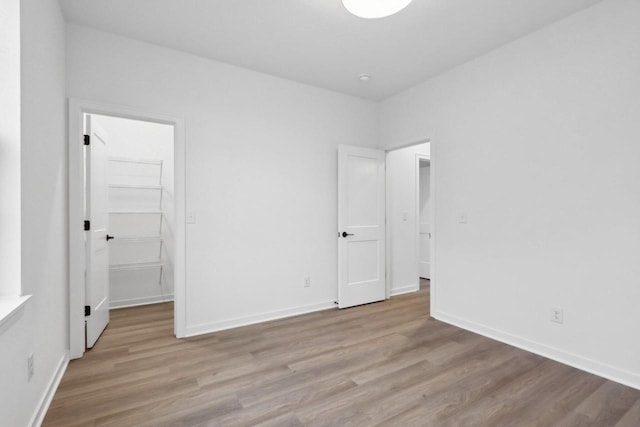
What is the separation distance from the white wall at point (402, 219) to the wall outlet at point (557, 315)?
2.06m

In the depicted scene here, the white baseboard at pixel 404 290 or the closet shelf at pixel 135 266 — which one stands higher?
the closet shelf at pixel 135 266

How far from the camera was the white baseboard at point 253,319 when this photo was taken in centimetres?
305

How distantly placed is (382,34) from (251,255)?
8.08 feet

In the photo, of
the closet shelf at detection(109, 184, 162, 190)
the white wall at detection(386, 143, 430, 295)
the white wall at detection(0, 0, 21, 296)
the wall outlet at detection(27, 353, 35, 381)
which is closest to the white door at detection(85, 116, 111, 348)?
the closet shelf at detection(109, 184, 162, 190)

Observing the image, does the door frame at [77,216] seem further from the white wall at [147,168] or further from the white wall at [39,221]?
the white wall at [147,168]

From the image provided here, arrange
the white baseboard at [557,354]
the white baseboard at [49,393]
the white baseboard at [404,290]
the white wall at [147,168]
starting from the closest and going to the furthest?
the white baseboard at [49,393] < the white baseboard at [557,354] < the white wall at [147,168] < the white baseboard at [404,290]

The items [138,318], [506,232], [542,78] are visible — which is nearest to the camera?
[542,78]

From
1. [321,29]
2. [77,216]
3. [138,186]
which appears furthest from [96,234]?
[321,29]

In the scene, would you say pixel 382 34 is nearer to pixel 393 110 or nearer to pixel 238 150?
pixel 393 110

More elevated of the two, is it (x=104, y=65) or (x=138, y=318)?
(x=104, y=65)

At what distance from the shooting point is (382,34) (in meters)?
2.72

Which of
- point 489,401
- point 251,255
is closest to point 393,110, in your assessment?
point 251,255

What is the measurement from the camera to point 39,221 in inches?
72.4

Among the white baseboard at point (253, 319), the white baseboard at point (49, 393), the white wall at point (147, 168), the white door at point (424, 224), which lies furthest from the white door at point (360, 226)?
the white baseboard at point (49, 393)
